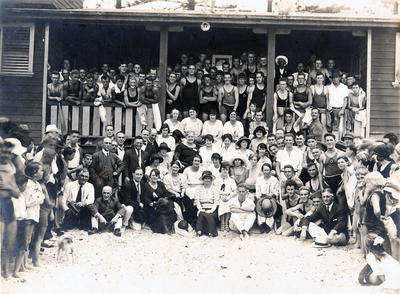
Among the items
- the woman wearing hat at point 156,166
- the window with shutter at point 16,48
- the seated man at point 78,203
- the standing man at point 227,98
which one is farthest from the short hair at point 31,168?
the standing man at point 227,98

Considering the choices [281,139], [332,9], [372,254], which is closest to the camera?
[372,254]

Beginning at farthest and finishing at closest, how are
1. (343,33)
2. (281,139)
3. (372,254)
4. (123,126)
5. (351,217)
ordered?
1. (343,33)
2. (123,126)
3. (281,139)
4. (351,217)
5. (372,254)

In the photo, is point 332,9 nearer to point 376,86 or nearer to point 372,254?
point 376,86

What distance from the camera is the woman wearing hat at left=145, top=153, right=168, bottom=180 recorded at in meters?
11.2

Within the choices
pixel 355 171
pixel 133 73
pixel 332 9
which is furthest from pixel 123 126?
pixel 332 9

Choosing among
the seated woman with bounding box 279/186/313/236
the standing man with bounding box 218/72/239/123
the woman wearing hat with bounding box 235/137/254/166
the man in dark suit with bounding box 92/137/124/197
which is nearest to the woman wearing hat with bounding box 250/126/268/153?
the woman wearing hat with bounding box 235/137/254/166

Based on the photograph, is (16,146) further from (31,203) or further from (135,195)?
(135,195)

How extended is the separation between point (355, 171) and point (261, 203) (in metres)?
1.62

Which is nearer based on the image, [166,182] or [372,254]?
[372,254]

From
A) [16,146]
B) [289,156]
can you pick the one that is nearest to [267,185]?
[289,156]

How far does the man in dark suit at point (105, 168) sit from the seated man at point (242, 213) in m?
2.04

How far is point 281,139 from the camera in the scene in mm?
11516

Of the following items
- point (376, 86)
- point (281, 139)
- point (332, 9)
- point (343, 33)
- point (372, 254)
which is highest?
point (332, 9)

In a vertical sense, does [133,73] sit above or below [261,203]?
above
